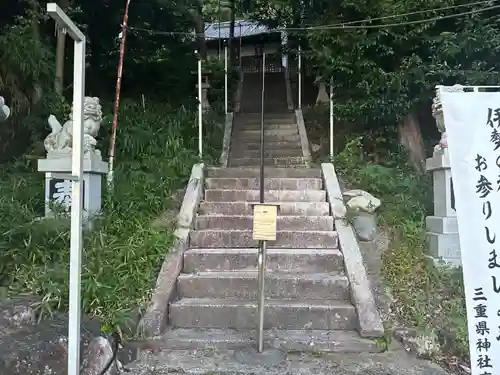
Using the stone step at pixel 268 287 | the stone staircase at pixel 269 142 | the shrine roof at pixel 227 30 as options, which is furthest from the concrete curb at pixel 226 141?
the shrine roof at pixel 227 30

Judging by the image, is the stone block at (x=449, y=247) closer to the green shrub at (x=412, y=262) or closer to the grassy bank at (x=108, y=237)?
the green shrub at (x=412, y=262)

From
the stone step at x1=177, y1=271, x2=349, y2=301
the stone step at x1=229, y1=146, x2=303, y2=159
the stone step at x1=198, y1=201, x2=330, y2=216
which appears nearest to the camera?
the stone step at x1=177, y1=271, x2=349, y2=301

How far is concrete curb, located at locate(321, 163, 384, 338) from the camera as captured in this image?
12.9 feet

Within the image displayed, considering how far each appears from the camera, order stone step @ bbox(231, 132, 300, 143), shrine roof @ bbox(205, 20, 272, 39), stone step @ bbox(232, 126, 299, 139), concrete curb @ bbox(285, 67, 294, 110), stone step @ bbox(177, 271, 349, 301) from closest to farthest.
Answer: stone step @ bbox(177, 271, 349, 301) < stone step @ bbox(231, 132, 300, 143) < stone step @ bbox(232, 126, 299, 139) < concrete curb @ bbox(285, 67, 294, 110) < shrine roof @ bbox(205, 20, 272, 39)

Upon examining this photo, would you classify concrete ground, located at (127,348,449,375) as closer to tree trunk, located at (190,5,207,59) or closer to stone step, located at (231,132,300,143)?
stone step, located at (231,132,300,143)

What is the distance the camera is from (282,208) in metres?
5.79

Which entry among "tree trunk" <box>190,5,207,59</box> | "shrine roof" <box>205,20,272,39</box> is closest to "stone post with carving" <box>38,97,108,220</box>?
"tree trunk" <box>190,5,207,59</box>

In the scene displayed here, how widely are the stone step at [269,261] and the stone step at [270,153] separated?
3692mm

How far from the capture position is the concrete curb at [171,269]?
3.93 metres

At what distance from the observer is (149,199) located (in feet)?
18.5

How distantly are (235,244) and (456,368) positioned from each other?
99.4 inches

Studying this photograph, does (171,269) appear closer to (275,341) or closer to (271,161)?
(275,341)

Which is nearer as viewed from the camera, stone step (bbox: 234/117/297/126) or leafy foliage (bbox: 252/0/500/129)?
leafy foliage (bbox: 252/0/500/129)

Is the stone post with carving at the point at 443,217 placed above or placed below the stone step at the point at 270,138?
below
